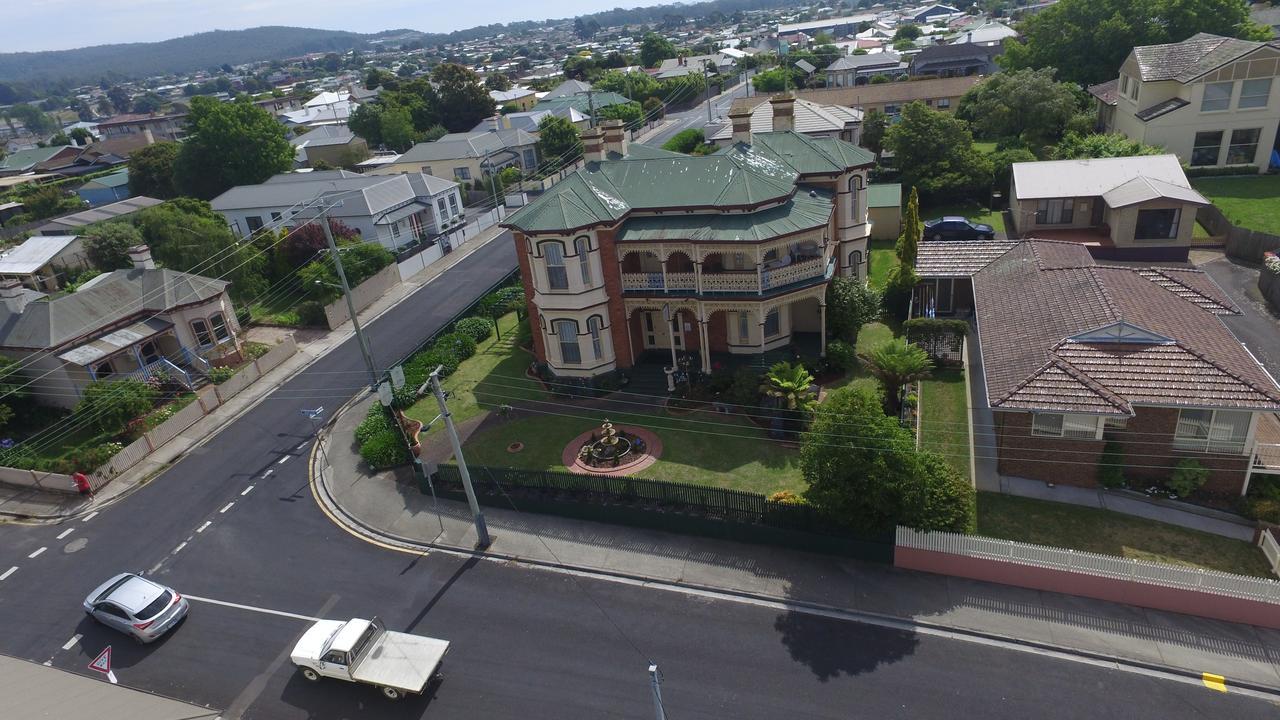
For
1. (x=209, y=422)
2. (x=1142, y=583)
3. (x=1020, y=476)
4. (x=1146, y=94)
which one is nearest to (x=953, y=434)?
(x=1020, y=476)

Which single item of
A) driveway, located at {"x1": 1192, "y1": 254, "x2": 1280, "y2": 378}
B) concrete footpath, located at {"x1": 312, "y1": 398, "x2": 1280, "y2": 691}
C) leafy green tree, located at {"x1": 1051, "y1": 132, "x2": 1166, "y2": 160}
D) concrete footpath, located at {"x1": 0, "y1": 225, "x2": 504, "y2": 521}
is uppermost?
leafy green tree, located at {"x1": 1051, "y1": 132, "x2": 1166, "y2": 160}

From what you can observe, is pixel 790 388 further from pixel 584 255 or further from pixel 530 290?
pixel 530 290

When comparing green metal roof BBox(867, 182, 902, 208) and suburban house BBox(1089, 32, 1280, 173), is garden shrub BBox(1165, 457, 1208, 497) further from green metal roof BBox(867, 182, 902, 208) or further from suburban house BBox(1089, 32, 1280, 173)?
suburban house BBox(1089, 32, 1280, 173)

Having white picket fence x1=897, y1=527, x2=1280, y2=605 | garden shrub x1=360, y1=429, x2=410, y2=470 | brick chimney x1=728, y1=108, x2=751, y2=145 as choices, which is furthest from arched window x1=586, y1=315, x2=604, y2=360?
white picket fence x1=897, y1=527, x2=1280, y2=605

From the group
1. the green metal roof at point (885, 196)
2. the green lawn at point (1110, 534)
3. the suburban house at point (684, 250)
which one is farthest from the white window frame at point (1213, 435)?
the green metal roof at point (885, 196)

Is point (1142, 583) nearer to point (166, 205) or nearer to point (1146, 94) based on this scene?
point (1146, 94)

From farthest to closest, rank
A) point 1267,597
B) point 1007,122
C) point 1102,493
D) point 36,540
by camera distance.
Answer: point 1007,122, point 36,540, point 1102,493, point 1267,597

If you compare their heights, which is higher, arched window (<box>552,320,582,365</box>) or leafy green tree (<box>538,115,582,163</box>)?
leafy green tree (<box>538,115,582,163</box>)
